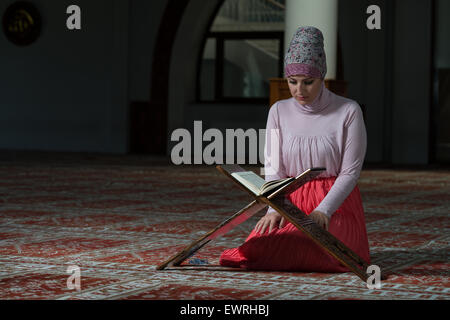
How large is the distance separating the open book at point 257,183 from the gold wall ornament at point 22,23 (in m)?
13.4

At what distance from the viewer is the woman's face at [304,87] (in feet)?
11.9

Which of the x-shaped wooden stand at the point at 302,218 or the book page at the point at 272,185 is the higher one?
the book page at the point at 272,185

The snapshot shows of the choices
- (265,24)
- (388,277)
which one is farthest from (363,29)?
(388,277)

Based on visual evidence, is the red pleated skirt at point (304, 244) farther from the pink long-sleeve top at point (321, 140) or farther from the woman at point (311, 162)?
the pink long-sleeve top at point (321, 140)

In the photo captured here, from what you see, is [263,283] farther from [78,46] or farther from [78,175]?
[78,46]

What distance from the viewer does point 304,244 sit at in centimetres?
374

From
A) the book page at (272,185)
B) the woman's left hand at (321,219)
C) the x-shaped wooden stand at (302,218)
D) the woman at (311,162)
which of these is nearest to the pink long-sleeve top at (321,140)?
the woman at (311,162)

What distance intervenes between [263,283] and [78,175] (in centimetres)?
701

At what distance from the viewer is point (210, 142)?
15.5m

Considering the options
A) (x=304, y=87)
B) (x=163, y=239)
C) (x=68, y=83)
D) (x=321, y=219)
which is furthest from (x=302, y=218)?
(x=68, y=83)

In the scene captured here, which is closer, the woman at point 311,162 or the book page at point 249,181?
the book page at point 249,181

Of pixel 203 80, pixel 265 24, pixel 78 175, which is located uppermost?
pixel 265 24

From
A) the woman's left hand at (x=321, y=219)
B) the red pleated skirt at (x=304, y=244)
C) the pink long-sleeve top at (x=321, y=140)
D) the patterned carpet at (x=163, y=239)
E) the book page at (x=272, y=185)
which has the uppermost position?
the pink long-sleeve top at (x=321, y=140)

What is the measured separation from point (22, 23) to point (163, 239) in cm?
1232
